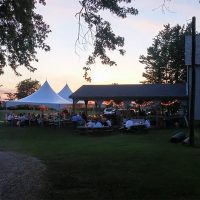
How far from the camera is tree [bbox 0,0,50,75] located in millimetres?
16547

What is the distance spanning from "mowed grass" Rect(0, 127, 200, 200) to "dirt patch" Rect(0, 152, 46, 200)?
302mm

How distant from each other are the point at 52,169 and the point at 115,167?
2.00m

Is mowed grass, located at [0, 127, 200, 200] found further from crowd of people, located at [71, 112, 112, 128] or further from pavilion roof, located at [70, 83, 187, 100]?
pavilion roof, located at [70, 83, 187, 100]

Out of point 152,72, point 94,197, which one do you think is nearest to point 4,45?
point 94,197

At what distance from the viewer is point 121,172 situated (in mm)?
13562

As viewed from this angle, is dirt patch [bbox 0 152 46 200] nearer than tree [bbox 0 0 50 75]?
Yes

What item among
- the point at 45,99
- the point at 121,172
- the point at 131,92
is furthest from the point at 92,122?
the point at 121,172

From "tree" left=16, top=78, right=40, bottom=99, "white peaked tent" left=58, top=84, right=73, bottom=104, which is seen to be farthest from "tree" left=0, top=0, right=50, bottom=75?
"tree" left=16, top=78, right=40, bottom=99

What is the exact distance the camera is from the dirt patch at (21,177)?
10.7 metres

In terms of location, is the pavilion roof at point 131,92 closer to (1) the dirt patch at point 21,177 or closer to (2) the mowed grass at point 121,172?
(2) the mowed grass at point 121,172

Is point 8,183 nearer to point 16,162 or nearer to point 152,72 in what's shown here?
point 16,162

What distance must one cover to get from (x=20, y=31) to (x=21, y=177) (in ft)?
24.8

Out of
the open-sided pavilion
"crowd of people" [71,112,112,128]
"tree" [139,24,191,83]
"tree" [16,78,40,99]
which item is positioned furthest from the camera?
"tree" [16,78,40,99]

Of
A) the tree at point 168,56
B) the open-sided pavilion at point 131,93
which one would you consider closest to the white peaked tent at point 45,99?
the open-sided pavilion at point 131,93
